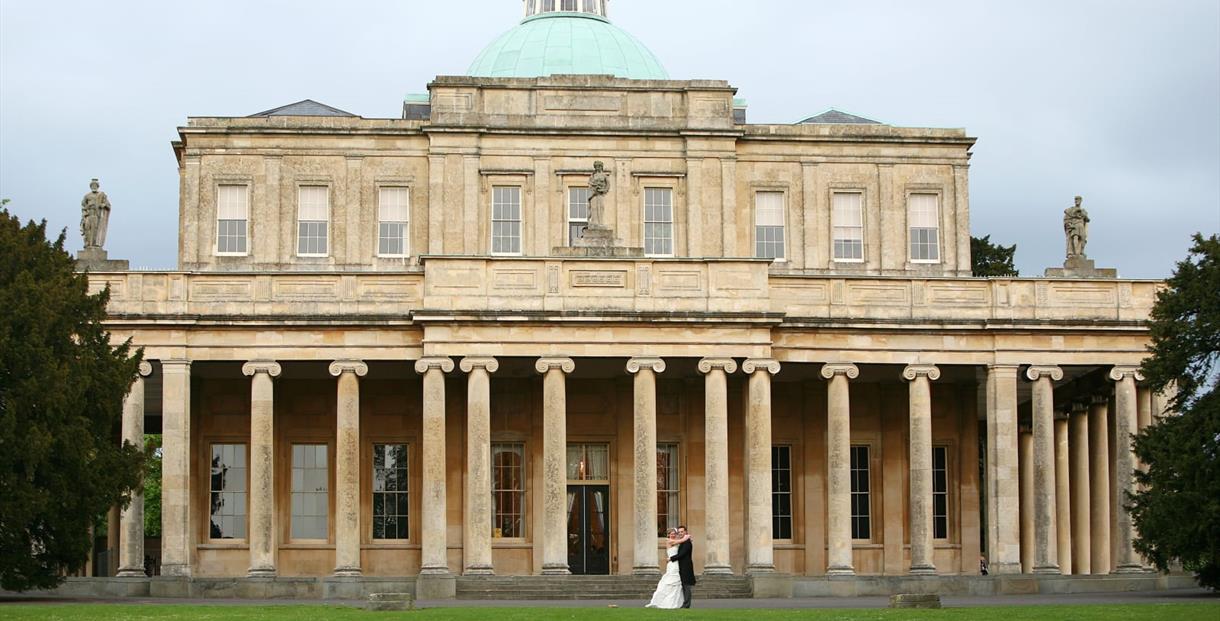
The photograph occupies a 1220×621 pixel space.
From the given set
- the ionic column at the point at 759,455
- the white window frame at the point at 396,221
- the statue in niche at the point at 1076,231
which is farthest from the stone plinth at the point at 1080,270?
the white window frame at the point at 396,221

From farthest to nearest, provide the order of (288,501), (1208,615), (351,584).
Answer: (288,501), (351,584), (1208,615)

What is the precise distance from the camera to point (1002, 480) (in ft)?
166

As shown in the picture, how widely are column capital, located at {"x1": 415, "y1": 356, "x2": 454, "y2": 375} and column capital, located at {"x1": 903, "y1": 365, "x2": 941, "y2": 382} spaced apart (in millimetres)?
11718

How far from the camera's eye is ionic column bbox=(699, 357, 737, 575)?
48.7m

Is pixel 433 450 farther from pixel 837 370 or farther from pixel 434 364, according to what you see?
pixel 837 370

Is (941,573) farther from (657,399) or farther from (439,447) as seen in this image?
(439,447)

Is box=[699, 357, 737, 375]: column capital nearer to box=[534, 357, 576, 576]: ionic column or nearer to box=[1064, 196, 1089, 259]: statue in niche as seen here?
box=[534, 357, 576, 576]: ionic column

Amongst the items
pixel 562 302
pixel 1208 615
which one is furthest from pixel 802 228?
pixel 1208 615

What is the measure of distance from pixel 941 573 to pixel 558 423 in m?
12.7

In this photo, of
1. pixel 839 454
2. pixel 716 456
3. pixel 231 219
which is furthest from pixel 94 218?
pixel 839 454

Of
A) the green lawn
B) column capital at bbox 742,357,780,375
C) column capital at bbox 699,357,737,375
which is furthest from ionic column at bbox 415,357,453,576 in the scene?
the green lawn

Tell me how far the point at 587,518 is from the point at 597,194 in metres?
9.29

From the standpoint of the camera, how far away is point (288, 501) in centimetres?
5356

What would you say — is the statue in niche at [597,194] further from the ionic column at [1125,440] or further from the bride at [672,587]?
the bride at [672,587]
